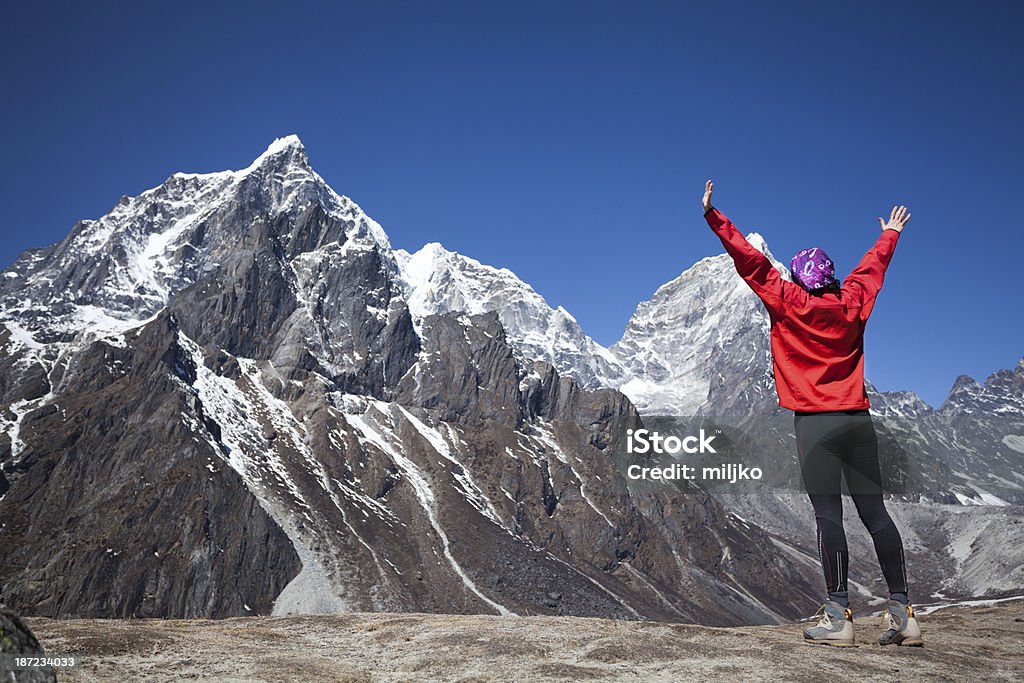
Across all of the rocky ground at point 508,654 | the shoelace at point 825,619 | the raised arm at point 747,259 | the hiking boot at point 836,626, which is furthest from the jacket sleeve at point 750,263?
the rocky ground at point 508,654

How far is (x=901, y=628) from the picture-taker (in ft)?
34.2

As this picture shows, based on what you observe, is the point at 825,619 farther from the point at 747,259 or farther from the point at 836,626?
the point at 747,259

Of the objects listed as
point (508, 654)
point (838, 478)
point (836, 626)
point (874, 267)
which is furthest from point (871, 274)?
point (508, 654)

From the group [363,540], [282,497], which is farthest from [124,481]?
[363,540]

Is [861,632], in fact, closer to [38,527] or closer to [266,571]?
[266,571]

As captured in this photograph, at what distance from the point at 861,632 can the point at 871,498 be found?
7.56 m

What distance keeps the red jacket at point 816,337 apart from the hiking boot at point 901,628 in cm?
281

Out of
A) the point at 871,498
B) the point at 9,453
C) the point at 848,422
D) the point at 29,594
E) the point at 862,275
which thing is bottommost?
the point at 29,594

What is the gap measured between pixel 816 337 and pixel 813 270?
914 mm

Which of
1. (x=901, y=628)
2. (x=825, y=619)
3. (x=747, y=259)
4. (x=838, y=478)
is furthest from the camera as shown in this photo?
(x=825, y=619)

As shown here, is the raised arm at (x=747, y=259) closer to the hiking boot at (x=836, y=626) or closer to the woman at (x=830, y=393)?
the woman at (x=830, y=393)

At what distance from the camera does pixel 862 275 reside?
1031cm

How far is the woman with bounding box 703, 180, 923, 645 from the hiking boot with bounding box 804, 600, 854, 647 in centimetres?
2

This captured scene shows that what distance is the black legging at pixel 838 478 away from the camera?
373 inches
